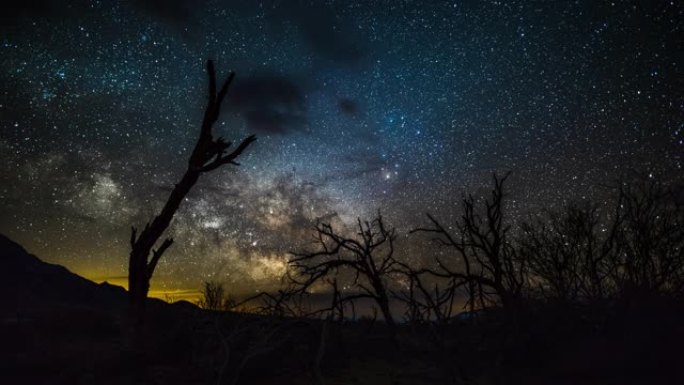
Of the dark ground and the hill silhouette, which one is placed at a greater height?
the hill silhouette

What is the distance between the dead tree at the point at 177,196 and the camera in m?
11.9

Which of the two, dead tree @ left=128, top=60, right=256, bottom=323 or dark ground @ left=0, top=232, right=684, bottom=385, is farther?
dead tree @ left=128, top=60, right=256, bottom=323

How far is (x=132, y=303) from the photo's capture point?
38.9 feet

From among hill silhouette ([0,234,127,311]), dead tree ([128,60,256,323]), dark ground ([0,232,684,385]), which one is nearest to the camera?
dark ground ([0,232,684,385])

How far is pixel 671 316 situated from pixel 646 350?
132cm

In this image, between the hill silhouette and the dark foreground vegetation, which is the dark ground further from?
the hill silhouette

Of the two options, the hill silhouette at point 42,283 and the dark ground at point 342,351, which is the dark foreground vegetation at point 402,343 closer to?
the dark ground at point 342,351

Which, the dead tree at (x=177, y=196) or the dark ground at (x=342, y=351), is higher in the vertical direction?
the dead tree at (x=177, y=196)

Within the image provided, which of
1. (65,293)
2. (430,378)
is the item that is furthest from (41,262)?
(430,378)

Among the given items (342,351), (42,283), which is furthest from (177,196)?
(42,283)

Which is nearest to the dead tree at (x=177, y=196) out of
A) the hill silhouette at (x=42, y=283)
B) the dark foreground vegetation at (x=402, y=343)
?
the dark foreground vegetation at (x=402, y=343)

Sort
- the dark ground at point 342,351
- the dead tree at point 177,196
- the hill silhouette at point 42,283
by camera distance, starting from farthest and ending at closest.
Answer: the hill silhouette at point 42,283 < the dead tree at point 177,196 < the dark ground at point 342,351

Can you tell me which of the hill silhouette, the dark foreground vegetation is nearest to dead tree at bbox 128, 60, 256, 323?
the dark foreground vegetation

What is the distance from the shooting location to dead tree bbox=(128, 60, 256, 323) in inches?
467
